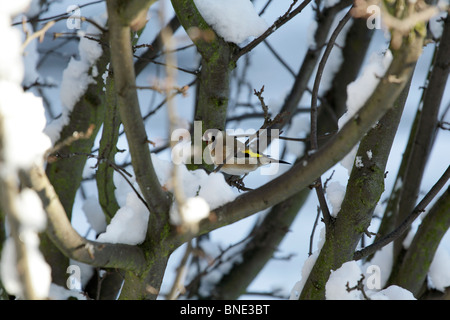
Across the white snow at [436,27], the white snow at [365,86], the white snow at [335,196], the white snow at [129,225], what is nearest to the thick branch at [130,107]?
the white snow at [129,225]

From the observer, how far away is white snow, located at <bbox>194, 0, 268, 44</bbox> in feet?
6.81

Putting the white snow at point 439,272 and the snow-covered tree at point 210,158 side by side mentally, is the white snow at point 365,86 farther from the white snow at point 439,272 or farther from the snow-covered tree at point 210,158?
the white snow at point 439,272

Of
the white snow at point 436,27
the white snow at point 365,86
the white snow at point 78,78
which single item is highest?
the white snow at point 436,27

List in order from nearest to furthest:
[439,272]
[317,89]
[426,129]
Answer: [317,89]
[439,272]
[426,129]

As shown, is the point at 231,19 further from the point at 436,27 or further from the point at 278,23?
the point at 436,27

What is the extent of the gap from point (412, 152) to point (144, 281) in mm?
1934

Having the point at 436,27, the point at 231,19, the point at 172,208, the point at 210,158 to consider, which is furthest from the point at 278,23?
the point at 436,27

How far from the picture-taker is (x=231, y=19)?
82.0 inches

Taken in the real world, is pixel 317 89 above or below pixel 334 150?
above

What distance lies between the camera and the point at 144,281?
164 cm

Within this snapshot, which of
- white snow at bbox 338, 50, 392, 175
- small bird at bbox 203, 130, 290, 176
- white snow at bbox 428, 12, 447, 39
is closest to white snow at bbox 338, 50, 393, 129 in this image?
white snow at bbox 338, 50, 392, 175

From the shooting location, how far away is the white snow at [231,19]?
2074 mm
